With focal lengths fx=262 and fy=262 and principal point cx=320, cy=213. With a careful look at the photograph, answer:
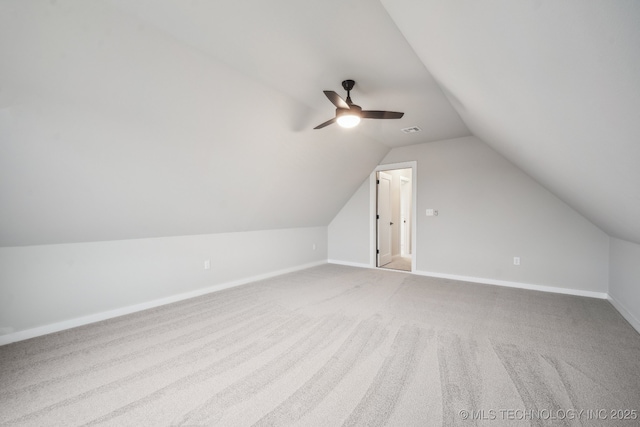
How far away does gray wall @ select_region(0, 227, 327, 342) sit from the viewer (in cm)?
251

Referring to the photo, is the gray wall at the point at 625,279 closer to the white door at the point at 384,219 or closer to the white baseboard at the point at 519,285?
the white baseboard at the point at 519,285

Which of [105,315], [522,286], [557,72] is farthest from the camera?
[522,286]

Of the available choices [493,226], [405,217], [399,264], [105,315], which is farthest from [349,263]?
[105,315]

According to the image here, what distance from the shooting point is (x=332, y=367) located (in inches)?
80.4

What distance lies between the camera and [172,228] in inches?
138

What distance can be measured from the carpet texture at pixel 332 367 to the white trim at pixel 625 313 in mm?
64

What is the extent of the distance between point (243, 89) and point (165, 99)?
72 cm

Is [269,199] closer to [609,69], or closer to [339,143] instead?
[339,143]

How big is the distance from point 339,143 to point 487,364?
334 centimetres

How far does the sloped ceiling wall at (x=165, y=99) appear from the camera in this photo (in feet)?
5.69

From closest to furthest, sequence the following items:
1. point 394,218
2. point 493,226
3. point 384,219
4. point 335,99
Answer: point 335,99, point 493,226, point 384,219, point 394,218

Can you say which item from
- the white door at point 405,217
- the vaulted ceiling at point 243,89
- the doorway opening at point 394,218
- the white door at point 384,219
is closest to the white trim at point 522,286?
the doorway opening at point 394,218

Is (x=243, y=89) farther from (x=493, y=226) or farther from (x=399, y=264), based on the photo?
(x=399, y=264)

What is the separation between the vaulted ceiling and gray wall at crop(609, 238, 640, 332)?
A: 635 mm
